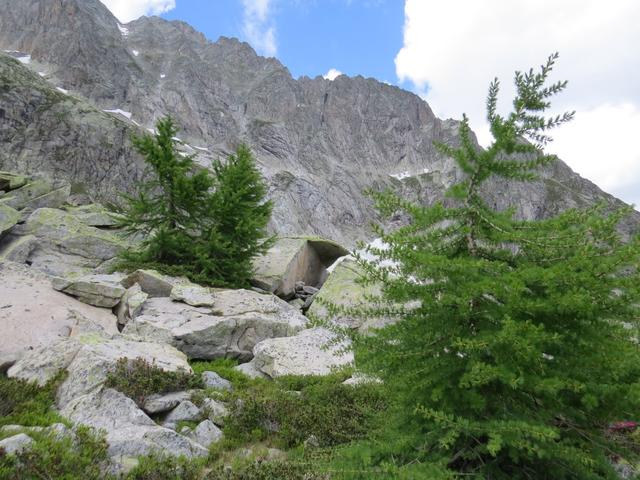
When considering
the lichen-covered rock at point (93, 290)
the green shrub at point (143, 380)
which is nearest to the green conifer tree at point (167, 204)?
the lichen-covered rock at point (93, 290)

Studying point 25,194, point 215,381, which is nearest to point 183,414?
point 215,381

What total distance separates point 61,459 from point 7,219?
19.4 meters

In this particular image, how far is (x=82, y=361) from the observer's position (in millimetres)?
8008

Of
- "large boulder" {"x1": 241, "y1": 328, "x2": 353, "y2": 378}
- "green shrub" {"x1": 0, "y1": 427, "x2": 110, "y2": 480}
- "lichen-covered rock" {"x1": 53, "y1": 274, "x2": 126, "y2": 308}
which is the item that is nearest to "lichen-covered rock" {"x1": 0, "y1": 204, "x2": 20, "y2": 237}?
"lichen-covered rock" {"x1": 53, "y1": 274, "x2": 126, "y2": 308}

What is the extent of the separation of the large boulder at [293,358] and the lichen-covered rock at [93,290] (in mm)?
5914

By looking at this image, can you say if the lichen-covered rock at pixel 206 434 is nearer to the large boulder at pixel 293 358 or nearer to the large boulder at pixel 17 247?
the large boulder at pixel 293 358

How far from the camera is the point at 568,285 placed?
166 inches

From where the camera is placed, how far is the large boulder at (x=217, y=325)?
12.1 m

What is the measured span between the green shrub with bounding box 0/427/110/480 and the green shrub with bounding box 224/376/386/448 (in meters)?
2.28

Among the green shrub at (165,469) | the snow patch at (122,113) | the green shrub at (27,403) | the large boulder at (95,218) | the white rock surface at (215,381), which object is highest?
the snow patch at (122,113)

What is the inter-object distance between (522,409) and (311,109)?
623 ft

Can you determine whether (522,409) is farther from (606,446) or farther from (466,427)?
(606,446)

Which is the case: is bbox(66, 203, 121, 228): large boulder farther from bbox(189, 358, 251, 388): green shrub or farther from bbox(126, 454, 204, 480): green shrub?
bbox(126, 454, 204, 480): green shrub

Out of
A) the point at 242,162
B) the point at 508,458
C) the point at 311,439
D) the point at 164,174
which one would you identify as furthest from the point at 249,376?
the point at 242,162
